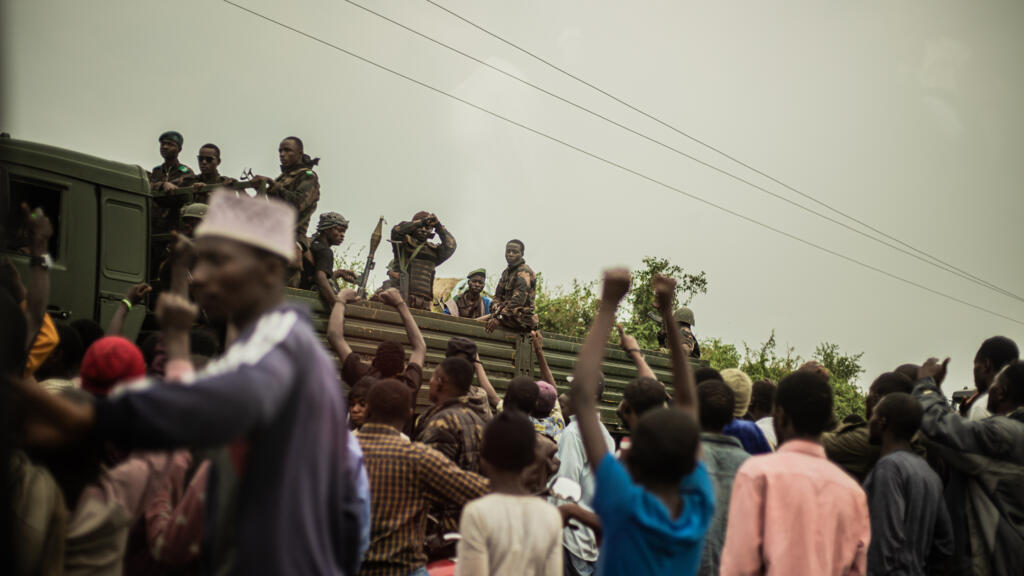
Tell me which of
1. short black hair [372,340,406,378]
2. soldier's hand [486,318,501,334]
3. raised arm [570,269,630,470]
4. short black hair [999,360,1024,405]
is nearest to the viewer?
raised arm [570,269,630,470]

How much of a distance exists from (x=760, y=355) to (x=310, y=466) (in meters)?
31.3

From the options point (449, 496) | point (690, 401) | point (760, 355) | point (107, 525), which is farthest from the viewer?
point (760, 355)

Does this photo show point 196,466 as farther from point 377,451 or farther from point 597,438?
point 597,438

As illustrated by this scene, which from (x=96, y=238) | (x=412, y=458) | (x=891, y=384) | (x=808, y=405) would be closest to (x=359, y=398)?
(x=412, y=458)

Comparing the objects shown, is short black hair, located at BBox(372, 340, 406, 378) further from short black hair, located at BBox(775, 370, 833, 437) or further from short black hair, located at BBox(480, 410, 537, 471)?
short black hair, located at BBox(775, 370, 833, 437)

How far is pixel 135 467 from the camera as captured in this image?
306 cm

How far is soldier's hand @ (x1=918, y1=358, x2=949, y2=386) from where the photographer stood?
5828 millimetres

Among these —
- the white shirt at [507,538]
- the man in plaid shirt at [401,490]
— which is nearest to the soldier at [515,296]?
the man in plaid shirt at [401,490]

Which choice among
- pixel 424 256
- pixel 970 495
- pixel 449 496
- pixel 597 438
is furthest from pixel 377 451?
pixel 424 256

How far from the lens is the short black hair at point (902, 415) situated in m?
5.16

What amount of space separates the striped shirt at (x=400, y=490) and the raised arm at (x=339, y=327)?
2.76 metres

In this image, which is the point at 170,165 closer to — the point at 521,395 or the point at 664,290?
the point at 521,395

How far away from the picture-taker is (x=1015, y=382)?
5.66 metres

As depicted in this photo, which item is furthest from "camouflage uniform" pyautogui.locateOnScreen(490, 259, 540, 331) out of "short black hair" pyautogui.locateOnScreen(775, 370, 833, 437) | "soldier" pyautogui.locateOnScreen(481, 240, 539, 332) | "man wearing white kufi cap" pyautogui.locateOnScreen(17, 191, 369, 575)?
"man wearing white kufi cap" pyautogui.locateOnScreen(17, 191, 369, 575)
